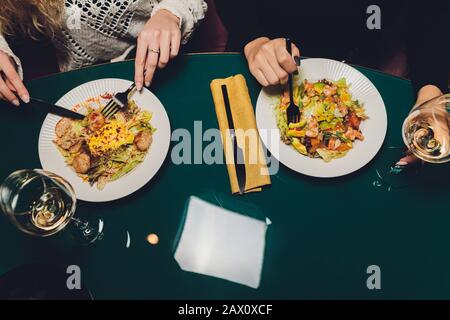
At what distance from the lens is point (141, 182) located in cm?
100

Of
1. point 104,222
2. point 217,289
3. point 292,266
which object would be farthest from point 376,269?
point 104,222

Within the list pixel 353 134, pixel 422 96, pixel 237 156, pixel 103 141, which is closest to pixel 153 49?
pixel 103 141

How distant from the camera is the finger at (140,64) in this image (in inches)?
43.6

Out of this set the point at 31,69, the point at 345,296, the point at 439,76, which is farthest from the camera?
the point at 31,69

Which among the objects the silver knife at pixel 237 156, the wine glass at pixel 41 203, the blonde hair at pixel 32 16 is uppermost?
the blonde hair at pixel 32 16

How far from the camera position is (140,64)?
1.12 metres

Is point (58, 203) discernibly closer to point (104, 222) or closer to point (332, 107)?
point (104, 222)

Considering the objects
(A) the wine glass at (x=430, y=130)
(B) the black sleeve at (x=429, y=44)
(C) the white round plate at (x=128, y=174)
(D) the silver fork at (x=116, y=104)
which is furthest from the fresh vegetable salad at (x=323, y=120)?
(D) the silver fork at (x=116, y=104)

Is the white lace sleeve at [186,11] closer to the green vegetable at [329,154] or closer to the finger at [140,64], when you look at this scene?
the finger at [140,64]

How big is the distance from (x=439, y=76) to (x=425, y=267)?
0.61 meters

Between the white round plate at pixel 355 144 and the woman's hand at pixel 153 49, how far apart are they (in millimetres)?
338

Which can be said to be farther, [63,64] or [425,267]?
[63,64]

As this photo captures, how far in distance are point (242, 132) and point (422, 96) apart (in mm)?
567

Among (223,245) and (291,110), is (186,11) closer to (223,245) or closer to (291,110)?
(291,110)
